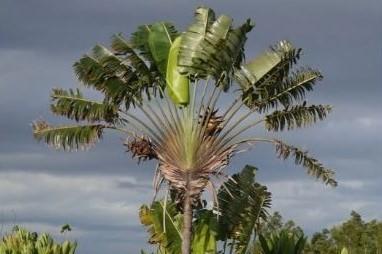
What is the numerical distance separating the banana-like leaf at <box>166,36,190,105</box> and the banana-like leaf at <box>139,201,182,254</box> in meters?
3.08

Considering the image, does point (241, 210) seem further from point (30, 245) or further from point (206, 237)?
point (30, 245)

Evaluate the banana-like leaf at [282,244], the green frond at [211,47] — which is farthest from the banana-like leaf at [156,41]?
the banana-like leaf at [282,244]

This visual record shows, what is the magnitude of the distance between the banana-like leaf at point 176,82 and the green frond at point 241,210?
2921 mm

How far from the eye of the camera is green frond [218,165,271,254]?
19.3 meters

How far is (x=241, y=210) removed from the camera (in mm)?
19328

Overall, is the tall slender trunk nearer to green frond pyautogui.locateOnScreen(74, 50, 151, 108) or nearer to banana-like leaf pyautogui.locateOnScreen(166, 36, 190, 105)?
banana-like leaf pyautogui.locateOnScreen(166, 36, 190, 105)

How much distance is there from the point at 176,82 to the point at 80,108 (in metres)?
2.44

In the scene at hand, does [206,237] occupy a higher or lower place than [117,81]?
lower

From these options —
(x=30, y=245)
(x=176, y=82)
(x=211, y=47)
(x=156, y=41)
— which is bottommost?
(x=30, y=245)

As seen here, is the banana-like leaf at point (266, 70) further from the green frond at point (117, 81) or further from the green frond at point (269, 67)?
the green frond at point (117, 81)

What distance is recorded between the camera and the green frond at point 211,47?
1658 cm

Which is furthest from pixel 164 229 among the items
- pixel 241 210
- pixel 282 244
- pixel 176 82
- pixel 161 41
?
pixel 161 41

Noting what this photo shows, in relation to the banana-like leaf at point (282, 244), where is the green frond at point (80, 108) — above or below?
above

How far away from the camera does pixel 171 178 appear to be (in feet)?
55.5
